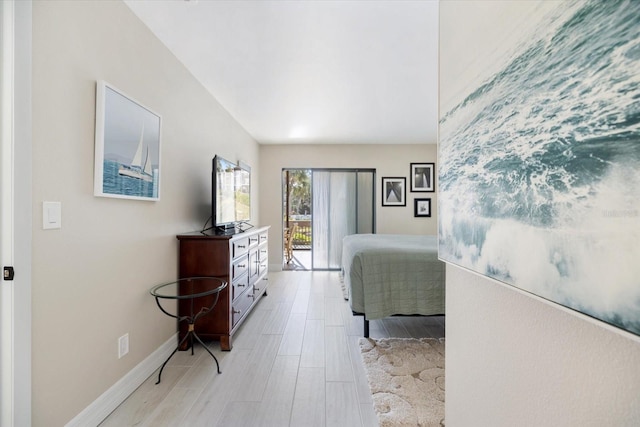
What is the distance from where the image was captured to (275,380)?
2.07m

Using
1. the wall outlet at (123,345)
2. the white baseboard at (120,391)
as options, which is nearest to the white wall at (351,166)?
the white baseboard at (120,391)

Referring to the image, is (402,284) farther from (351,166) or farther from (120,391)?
(351,166)

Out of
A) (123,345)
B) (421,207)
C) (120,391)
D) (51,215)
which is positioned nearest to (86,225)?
(51,215)

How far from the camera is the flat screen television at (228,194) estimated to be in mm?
2787

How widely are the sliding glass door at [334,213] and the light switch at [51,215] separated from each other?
4445 millimetres

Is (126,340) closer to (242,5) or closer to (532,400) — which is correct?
(532,400)

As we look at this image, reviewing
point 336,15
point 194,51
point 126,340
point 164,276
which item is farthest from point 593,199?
point 194,51

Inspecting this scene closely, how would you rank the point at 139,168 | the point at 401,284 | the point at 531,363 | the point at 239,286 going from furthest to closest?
the point at 239,286 → the point at 401,284 → the point at 139,168 → the point at 531,363

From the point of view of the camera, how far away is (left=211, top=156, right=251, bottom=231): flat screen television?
2.79 meters

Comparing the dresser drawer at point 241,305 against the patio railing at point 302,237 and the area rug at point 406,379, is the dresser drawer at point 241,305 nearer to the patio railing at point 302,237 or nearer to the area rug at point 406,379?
the area rug at point 406,379

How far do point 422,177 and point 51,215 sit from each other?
576 cm

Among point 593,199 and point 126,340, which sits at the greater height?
Result: point 593,199

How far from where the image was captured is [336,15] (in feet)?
6.60

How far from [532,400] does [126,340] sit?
2170 mm
